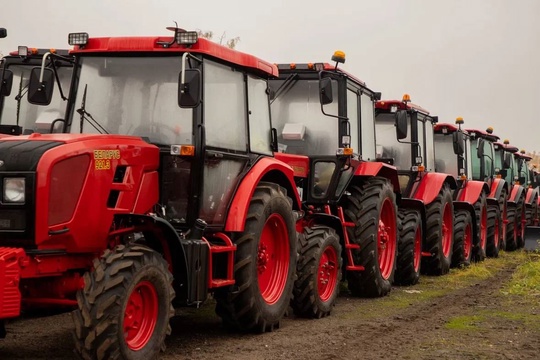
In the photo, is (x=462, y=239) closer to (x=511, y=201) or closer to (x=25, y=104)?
(x=511, y=201)

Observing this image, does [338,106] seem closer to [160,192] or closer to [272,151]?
[272,151]

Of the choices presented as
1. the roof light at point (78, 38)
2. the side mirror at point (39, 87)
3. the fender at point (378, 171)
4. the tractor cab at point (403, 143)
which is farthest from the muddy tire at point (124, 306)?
the tractor cab at point (403, 143)

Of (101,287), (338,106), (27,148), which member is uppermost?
(338,106)

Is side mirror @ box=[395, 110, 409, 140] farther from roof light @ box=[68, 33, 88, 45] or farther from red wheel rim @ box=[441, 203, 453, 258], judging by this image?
roof light @ box=[68, 33, 88, 45]

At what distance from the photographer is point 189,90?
6.54 meters

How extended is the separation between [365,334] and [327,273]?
1.75 m

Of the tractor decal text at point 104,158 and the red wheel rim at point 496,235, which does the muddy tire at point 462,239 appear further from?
the tractor decal text at point 104,158

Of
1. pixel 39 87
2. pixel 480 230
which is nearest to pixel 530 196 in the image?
pixel 480 230

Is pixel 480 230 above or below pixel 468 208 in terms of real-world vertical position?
below

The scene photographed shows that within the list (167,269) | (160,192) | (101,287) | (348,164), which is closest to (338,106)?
(348,164)

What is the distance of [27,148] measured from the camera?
19.7 ft

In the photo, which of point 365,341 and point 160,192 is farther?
point 365,341

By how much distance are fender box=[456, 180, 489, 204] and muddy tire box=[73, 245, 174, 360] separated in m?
11.6

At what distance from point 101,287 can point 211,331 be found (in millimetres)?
2532
